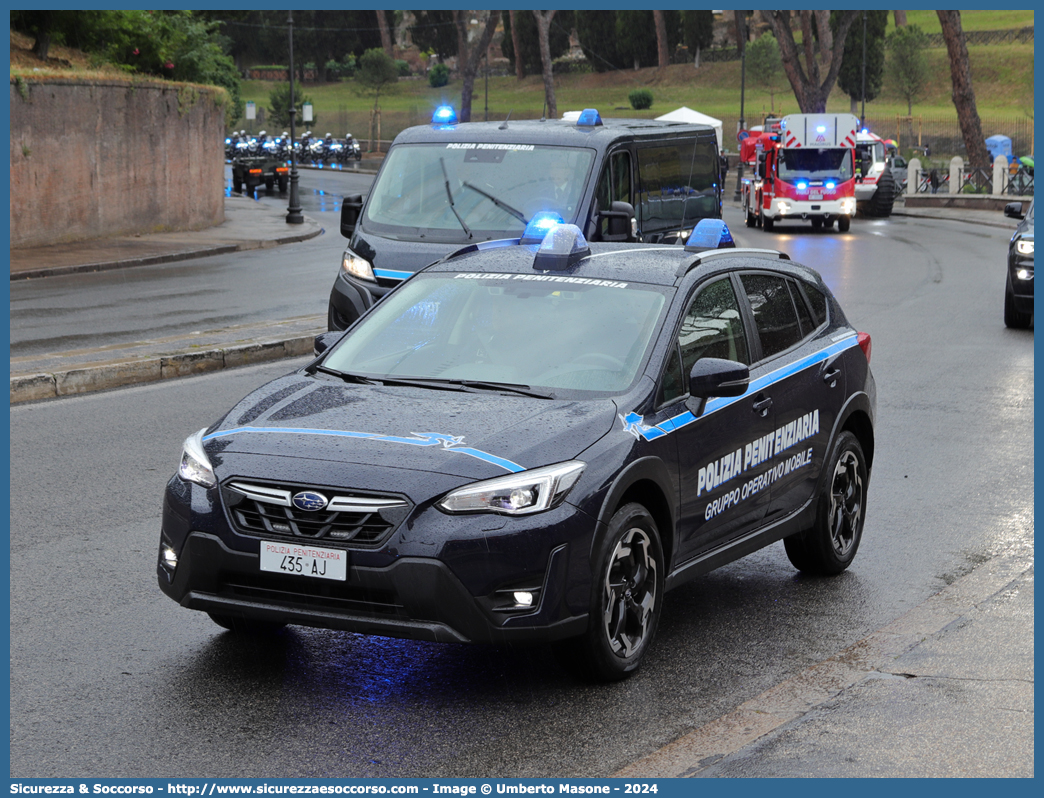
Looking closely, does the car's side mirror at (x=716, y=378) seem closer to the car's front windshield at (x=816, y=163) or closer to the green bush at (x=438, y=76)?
the car's front windshield at (x=816, y=163)

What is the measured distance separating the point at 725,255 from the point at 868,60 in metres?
92.4

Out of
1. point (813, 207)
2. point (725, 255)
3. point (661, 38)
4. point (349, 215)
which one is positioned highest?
point (661, 38)

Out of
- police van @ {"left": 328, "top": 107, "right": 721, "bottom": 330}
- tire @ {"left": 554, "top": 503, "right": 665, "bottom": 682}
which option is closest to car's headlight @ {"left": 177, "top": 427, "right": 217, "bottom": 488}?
tire @ {"left": 554, "top": 503, "right": 665, "bottom": 682}

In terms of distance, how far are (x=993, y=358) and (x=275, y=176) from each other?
44450 millimetres

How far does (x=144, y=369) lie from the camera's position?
12648 mm

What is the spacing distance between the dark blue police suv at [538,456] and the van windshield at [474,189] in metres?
5.36

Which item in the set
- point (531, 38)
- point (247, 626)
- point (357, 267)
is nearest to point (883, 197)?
point (357, 267)

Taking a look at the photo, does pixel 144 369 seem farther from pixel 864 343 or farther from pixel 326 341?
pixel 864 343

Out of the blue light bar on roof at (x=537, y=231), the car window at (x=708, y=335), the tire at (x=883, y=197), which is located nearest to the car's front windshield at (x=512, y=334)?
the car window at (x=708, y=335)

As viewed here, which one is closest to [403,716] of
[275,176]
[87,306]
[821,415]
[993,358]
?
[821,415]

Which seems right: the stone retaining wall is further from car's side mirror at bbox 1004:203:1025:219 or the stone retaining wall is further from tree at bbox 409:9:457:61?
tree at bbox 409:9:457:61

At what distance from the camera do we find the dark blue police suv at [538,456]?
488cm
